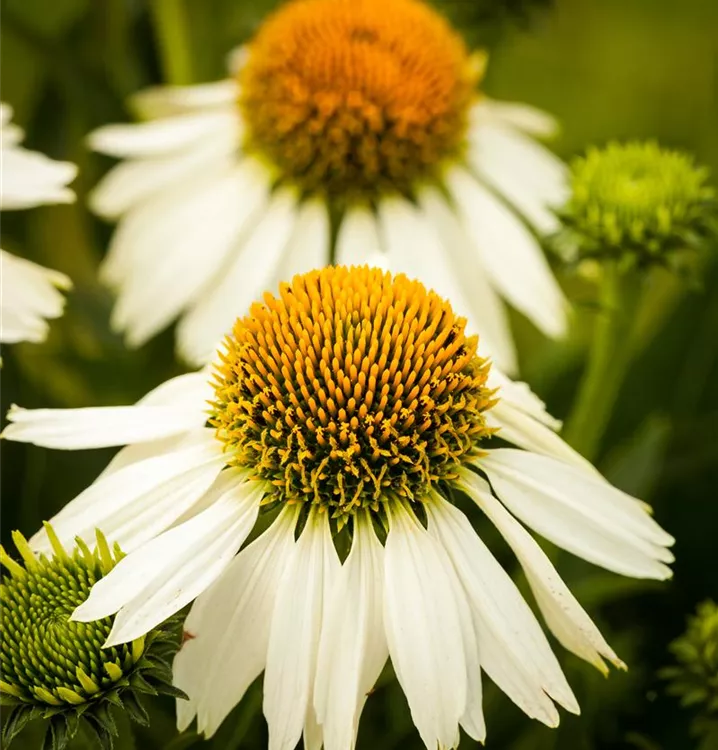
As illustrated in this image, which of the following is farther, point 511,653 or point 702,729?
point 702,729

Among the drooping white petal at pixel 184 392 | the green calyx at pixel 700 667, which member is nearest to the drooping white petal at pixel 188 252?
the drooping white petal at pixel 184 392

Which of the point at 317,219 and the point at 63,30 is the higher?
the point at 63,30

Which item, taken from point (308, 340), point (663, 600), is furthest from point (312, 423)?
point (663, 600)

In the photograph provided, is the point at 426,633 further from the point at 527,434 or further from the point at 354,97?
the point at 354,97

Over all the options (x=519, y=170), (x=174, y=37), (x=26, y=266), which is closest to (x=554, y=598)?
(x=26, y=266)

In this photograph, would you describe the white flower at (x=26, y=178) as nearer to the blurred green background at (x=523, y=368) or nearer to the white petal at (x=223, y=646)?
the blurred green background at (x=523, y=368)

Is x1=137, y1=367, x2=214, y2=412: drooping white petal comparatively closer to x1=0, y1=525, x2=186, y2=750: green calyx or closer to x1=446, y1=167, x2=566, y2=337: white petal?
x1=0, y1=525, x2=186, y2=750: green calyx

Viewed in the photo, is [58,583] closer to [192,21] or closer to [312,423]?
[312,423]
